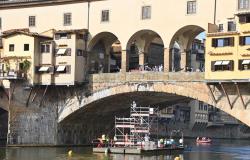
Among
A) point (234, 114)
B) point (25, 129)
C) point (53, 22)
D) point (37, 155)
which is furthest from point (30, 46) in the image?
point (234, 114)

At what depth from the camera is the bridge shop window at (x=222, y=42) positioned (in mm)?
50838

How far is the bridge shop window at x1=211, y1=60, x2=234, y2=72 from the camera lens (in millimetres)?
50875

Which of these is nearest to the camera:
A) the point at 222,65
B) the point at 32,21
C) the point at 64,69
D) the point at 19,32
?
the point at 222,65

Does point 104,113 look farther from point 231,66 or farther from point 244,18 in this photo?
point 244,18

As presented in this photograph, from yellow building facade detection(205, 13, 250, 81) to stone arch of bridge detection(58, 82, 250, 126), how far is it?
2179 millimetres

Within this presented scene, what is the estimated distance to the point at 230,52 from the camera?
50781 millimetres

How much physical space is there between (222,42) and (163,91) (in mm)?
8201

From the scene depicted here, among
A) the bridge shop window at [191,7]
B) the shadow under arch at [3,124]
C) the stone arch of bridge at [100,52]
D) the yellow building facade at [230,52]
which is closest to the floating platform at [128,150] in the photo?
the stone arch of bridge at [100,52]

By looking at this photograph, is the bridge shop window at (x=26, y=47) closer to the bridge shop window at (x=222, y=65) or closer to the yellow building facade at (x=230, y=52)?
the yellow building facade at (x=230, y=52)

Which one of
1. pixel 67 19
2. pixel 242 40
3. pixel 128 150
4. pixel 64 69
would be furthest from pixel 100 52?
pixel 242 40

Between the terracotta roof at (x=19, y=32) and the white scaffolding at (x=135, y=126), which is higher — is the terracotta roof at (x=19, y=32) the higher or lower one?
the higher one

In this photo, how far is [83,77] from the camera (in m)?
63.5

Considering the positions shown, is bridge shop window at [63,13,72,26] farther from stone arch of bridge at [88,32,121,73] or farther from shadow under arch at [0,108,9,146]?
shadow under arch at [0,108,9,146]

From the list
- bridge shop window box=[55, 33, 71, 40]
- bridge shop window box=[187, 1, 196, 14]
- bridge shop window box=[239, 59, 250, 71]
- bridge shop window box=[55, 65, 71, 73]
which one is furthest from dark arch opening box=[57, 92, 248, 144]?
bridge shop window box=[239, 59, 250, 71]
